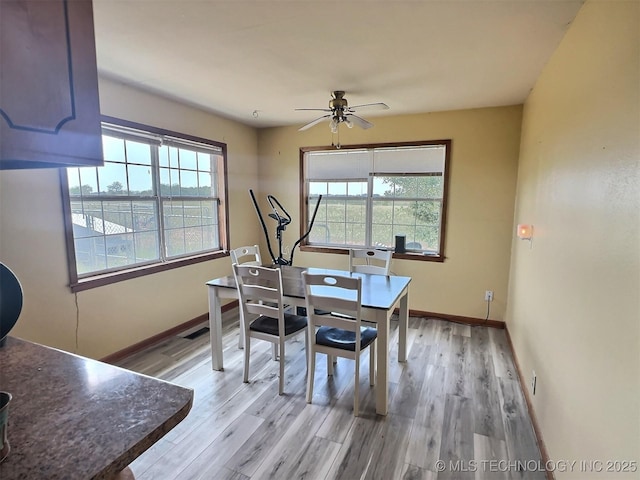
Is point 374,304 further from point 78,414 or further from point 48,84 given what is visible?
point 48,84

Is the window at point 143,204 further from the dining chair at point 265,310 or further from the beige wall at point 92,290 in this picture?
the dining chair at point 265,310

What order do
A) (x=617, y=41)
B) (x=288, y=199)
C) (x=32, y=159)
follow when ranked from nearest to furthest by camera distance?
(x=32, y=159), (x=617, y=41), (x=288, y=199)

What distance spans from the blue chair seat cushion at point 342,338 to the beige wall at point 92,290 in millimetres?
1818

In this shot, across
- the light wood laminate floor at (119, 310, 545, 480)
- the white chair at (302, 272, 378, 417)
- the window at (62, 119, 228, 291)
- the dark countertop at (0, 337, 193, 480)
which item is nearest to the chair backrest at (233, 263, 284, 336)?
the white chair at (302, 272, 378, 417)

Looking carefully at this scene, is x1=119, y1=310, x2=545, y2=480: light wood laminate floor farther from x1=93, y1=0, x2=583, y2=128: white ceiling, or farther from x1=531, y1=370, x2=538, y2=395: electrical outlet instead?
x1=93, y1=0, x2=583, y2=128: white ceiling

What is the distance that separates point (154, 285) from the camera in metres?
3.23

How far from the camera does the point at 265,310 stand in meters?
2.49

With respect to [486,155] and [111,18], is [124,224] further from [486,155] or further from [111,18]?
[486,155]

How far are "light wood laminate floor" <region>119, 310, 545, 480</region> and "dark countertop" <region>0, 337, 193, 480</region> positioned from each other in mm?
1085

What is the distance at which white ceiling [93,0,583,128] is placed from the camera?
66.9 inches

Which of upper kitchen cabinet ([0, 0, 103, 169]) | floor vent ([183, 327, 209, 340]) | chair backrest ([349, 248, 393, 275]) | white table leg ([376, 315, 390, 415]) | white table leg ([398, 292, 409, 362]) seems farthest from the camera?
floor vent ([183, 327, 209, 340])

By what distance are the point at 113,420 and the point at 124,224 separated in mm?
2576

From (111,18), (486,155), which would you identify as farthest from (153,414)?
(486,155)

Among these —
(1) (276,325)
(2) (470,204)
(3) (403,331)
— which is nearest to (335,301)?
(1) (276,325)
